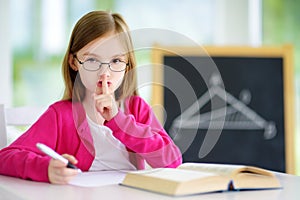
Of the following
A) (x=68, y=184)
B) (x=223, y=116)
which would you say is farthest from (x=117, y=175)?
(x=223, y=116)

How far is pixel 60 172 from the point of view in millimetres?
982

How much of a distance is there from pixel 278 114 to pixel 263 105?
0.10 m

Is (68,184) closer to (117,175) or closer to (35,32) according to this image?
(117,175)

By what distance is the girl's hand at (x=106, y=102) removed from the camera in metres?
1.15

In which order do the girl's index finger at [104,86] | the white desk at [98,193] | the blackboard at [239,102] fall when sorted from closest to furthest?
the white desk at [98,193]
the girl's index finger at [104,86]
the blackboard at [239,102]

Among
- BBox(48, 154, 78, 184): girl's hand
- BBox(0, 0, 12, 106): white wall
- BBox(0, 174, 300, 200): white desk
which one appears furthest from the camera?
BBox(0, 0, 12, 106): white wall

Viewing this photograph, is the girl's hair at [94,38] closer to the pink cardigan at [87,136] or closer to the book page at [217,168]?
the pink cardigan at [87,136]

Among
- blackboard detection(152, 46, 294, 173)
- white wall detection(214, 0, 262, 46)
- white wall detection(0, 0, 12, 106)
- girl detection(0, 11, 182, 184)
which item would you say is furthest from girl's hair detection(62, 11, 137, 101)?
white wall detection(214, 0, 262, 46)

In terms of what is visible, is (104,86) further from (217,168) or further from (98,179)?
(217,168)

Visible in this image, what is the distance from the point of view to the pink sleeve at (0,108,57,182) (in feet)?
3.40

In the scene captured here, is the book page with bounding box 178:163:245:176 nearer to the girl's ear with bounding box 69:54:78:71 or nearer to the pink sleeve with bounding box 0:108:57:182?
the pink sleeve with bounding box 0:108:57:182

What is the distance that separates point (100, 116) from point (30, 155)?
9.6 inches

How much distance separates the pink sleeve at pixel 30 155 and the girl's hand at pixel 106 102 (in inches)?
6.2

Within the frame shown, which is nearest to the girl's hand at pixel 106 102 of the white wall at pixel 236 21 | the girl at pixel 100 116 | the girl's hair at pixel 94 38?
the girl at pixel 100 116
